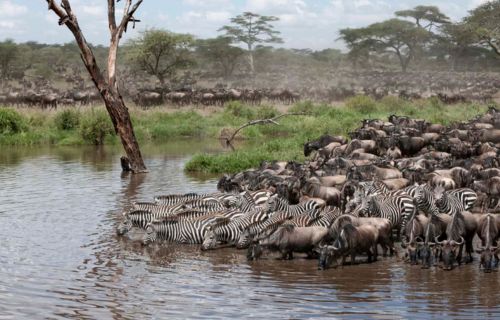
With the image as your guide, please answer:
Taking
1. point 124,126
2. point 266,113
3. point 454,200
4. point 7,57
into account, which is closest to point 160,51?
point 7,57

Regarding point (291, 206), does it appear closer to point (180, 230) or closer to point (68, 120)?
point (180, 230)

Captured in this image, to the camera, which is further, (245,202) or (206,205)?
(206,205)

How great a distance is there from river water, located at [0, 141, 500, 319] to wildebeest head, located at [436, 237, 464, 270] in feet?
0.44

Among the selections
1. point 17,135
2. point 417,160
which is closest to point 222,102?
point 17,135

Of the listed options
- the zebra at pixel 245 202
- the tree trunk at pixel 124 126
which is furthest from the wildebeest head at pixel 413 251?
the tree trunk at pixel 124 126

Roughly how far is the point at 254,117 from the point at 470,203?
23.2 m

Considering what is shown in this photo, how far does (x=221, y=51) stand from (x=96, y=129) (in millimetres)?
41083

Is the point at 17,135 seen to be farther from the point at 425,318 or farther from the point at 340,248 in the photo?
the point at 425,318

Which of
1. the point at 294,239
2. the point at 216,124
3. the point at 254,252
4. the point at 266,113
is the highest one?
the point at 266,113

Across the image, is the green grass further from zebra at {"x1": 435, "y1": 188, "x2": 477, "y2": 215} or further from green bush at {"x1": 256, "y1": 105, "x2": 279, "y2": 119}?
zebra at {"x1": 435, "y1": 188, "x2": 477, "y2": 215}

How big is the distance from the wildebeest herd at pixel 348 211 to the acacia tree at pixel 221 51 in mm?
50071

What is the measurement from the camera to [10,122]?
30.0 meters

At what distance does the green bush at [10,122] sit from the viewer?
29.7 m

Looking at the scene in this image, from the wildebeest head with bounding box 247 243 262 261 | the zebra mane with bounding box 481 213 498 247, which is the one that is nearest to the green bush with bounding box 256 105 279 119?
the wildebeest head with bounding box 247 243 262 261
